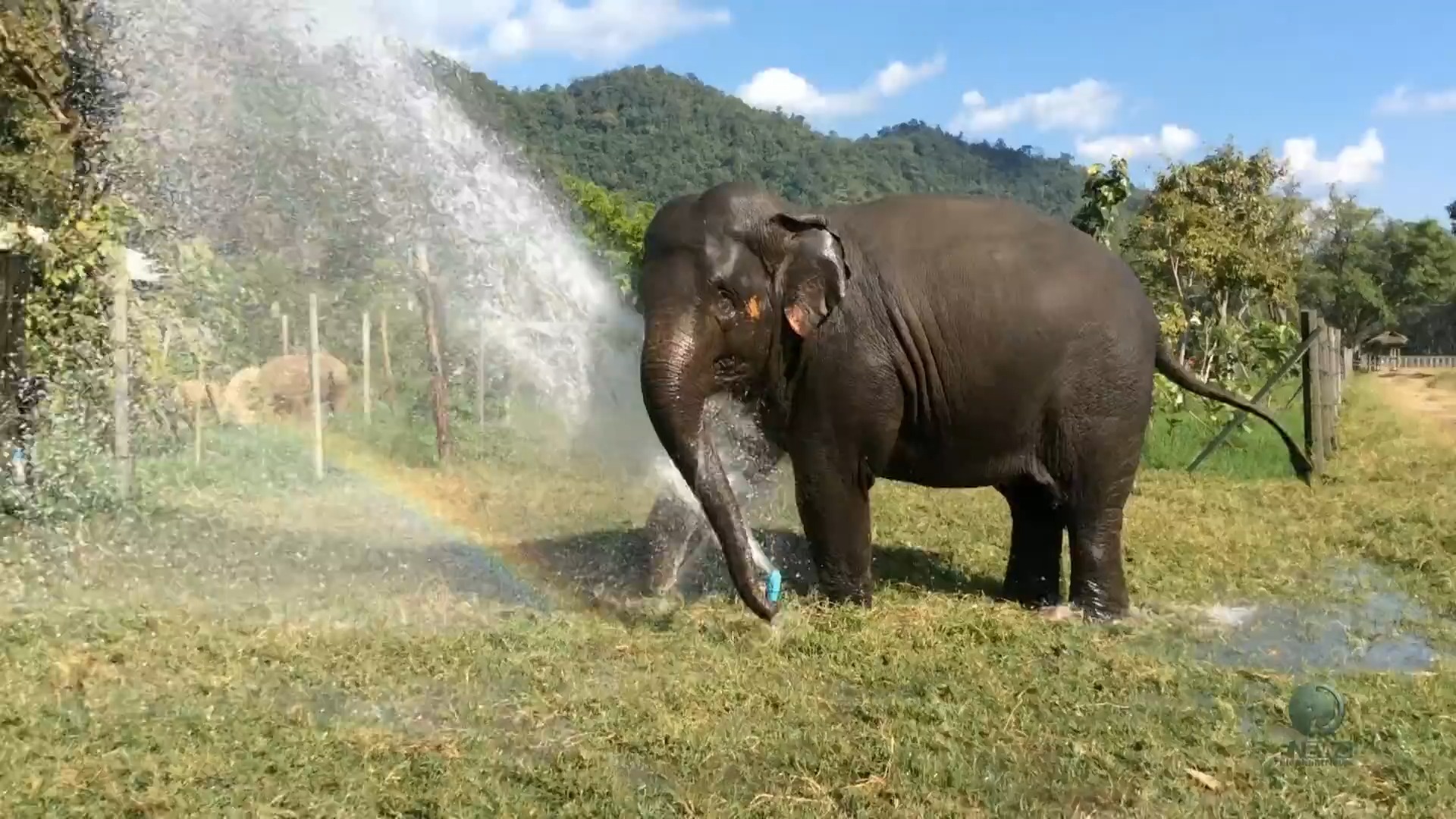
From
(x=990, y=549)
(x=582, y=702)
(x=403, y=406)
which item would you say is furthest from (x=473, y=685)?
(x=403, y=406)

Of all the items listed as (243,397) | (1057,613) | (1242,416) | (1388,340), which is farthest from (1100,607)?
(1388,340)

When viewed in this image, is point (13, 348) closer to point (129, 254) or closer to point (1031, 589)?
point (129, 254)

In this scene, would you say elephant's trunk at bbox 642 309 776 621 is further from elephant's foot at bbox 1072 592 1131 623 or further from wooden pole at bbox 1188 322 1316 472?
wooden pole at bbox 1188 322 1316 472

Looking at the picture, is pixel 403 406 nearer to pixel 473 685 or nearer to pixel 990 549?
pixel 990 549

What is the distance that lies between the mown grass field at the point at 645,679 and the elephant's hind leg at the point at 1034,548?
0.40m

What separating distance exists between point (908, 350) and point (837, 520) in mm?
1168

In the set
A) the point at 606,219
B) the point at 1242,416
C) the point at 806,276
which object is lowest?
the point at 1242,416

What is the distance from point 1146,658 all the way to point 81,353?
8706mm

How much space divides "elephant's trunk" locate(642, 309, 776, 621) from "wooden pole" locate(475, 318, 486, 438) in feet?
21.9

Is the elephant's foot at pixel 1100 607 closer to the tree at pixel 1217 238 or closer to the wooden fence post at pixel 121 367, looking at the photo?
the wooden fence post at pixel 121 367

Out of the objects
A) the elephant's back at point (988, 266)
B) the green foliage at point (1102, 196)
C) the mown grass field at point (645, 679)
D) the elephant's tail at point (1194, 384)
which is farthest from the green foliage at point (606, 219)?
the elephant's back at point (988, 266)

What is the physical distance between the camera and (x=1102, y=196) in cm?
2059

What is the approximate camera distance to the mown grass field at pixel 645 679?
4930mm

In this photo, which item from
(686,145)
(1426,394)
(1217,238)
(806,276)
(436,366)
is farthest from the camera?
(686,145)
